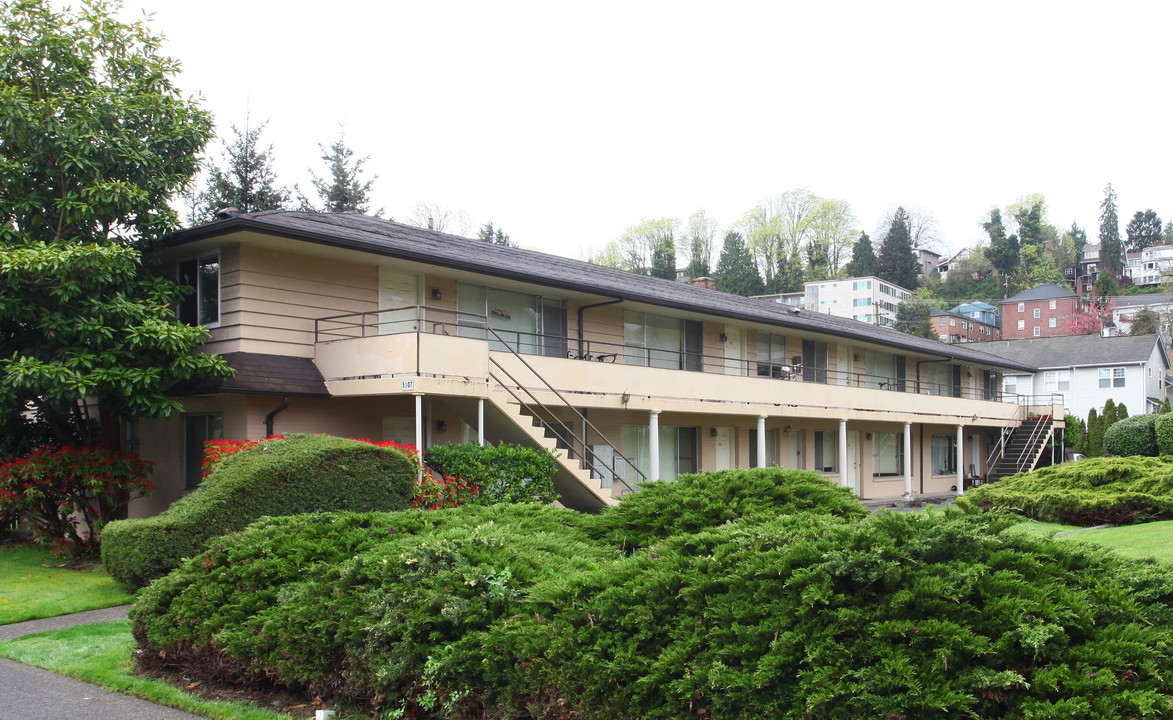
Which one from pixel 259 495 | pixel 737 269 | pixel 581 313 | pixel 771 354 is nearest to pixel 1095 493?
pixel 771 354

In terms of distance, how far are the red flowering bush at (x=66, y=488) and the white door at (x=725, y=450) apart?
14604 mm

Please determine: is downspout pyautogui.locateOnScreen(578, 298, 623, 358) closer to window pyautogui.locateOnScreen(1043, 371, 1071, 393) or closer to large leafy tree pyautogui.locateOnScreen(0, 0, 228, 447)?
large leafy tree pyautogui.locateOnScreen(0, 0, 228, 447)

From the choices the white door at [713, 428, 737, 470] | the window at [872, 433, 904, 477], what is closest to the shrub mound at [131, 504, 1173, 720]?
the white door at [713, 428, 737, 470]

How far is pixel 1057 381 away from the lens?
55250 millimetres

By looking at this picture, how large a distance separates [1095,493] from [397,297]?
14489 mm

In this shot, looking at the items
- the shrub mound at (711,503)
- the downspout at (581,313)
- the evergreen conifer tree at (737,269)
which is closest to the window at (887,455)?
the downspout at (581,313)

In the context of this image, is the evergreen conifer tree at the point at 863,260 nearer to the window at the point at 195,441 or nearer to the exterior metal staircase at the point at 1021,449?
the exterior metal staircase at the point at 1021,449

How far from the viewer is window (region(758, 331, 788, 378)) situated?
90.9 ft

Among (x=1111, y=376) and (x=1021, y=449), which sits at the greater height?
(x=1111, y=376)

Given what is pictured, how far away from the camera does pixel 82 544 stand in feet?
49.2

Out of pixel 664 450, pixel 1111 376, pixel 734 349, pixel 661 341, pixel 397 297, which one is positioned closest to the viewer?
pixel 397 297

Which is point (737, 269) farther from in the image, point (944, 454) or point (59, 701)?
point (59, 701)

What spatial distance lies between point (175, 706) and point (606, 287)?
47.1ft

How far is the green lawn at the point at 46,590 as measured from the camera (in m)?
11.0
